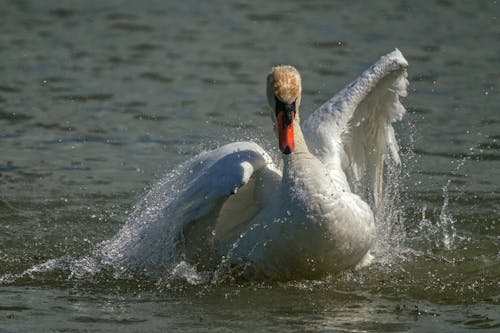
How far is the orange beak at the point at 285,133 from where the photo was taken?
9.10 metres

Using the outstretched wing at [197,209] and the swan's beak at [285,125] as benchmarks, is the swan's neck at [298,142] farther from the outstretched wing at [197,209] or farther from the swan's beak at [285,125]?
the outstretched wing at [197,209]

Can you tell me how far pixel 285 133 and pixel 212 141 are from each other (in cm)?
506

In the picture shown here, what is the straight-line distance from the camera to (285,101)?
919cm

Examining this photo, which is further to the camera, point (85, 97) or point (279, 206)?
point (85, 97)

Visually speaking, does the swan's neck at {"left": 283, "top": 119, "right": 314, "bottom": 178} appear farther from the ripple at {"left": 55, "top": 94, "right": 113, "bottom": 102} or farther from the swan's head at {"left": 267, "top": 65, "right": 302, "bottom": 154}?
the ripple at {"left": 55, "top": 94, "right": 113, "bottom": 102}

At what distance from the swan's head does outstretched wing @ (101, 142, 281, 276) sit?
28 cm

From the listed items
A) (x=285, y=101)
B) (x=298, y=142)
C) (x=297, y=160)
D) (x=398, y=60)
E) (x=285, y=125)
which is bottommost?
(x=297, y=160)

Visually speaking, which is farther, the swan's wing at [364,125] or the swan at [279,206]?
the swan's wing at [364,125]

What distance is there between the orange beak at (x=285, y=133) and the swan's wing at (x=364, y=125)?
0.85 meters

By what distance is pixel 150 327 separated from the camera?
8312 millimetres

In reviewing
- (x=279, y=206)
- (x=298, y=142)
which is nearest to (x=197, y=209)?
(x=279, y=206)

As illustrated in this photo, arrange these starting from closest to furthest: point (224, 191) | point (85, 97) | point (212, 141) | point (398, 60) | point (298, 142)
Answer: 1. point (224, 191)
2. point (298, 142)
3. point (398, 60)
4. point (212, 141)
5. point (85, 97)

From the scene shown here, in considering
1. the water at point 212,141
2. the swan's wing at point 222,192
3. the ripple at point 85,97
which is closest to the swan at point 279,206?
the swan's wing at point 222,192

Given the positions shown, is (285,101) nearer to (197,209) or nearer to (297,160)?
(297,160)
